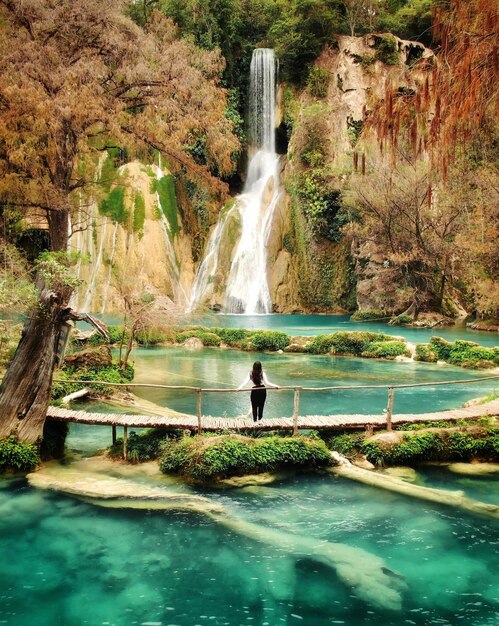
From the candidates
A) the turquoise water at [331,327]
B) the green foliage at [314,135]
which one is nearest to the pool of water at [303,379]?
the turquoise water at [331,327]

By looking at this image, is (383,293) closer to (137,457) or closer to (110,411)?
(110,411)

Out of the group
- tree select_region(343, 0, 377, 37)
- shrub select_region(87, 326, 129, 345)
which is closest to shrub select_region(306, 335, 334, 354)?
shrub select_region(87, 326, 129, 345)

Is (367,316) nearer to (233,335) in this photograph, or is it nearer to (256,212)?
(233,335)

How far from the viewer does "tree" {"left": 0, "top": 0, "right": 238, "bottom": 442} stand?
11359mm

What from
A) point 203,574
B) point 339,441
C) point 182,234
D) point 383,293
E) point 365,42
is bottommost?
point 203,574

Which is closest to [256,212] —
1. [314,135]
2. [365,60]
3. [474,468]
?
[314,135]

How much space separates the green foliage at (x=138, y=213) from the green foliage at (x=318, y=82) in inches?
500

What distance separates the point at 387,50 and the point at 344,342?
2086cm

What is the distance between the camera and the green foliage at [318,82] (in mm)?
34812

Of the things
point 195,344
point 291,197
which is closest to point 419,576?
point 195,344

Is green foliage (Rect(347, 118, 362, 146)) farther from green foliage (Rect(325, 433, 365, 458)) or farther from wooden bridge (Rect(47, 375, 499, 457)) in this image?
green foliage (Rect(325, 433, 365, 458))

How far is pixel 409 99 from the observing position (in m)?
5.44

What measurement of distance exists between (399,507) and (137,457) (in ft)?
14.5

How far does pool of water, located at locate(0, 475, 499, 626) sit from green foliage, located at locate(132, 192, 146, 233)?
2471cm
